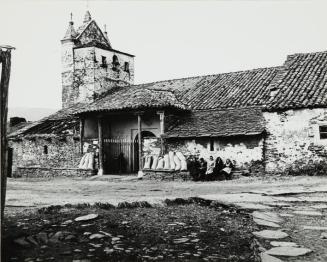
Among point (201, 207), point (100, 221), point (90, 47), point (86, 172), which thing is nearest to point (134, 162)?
point (86, 172)

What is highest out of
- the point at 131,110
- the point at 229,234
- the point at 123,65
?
the point at 123,65

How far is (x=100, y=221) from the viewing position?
668 centimetres

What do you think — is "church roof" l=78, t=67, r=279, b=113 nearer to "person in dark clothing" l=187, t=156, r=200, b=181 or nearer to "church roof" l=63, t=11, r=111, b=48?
"person in dark clothing" l=187, t=156, r=200, b=181

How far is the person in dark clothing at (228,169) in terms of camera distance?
17781 mm

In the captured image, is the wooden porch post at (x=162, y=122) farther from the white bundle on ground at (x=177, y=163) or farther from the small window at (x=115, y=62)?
the small window at (x=115, y=62)

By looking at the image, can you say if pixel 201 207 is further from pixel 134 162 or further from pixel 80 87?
pixel 80 87

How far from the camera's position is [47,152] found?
977 inches

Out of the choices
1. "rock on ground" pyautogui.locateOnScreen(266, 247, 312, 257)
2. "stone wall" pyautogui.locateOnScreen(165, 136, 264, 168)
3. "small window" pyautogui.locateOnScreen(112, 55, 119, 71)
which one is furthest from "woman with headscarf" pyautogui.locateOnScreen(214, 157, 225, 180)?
"small window" pyautogui.locateOnScreen(112, 55, 119, 71)

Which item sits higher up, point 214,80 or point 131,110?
point 214,80

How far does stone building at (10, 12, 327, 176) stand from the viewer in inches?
699

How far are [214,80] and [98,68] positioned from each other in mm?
7735

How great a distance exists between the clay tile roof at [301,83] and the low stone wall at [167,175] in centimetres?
471

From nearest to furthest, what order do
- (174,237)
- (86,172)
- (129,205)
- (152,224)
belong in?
(174,237)
(152,224)
(129,205)
(86,172)

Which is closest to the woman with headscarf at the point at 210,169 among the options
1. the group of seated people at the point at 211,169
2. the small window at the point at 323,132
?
the group of seated people at the point at 211,169
